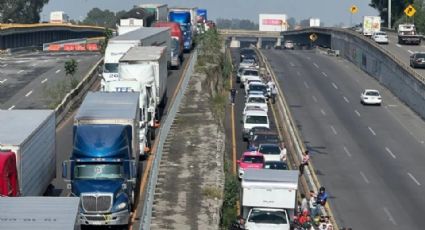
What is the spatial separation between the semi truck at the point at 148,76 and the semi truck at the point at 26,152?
25.6ft

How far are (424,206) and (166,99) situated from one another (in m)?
16.1

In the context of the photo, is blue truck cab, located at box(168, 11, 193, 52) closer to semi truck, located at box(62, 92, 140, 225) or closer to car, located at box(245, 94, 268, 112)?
car, located at box(245, 94, 268, 112)

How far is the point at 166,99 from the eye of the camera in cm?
5353

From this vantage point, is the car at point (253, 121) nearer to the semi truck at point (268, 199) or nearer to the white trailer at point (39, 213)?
the semi truck at point (268, 199)

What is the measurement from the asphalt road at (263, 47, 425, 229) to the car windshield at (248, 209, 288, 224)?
5.76 m

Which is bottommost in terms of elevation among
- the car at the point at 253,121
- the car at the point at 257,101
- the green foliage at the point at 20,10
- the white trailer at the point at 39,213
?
the car at the point at 253,121

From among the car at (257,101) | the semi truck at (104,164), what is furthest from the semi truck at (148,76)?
the car at (257,101)

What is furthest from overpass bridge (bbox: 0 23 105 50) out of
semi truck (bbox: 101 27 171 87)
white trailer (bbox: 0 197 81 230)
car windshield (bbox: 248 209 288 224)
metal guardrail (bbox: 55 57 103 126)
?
white trailer (bbox: 0 197 81 230)

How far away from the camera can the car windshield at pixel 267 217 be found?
109 feet

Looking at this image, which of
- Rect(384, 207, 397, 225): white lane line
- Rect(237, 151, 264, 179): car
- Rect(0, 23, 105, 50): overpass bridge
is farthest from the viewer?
Rect(0, 23, 105, 50): overpass bridge

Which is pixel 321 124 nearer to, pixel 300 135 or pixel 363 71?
pixel 300 135

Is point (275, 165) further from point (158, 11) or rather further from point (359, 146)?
point (158, 11)

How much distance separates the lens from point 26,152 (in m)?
28.3

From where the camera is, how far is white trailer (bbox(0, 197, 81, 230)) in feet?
64.7
